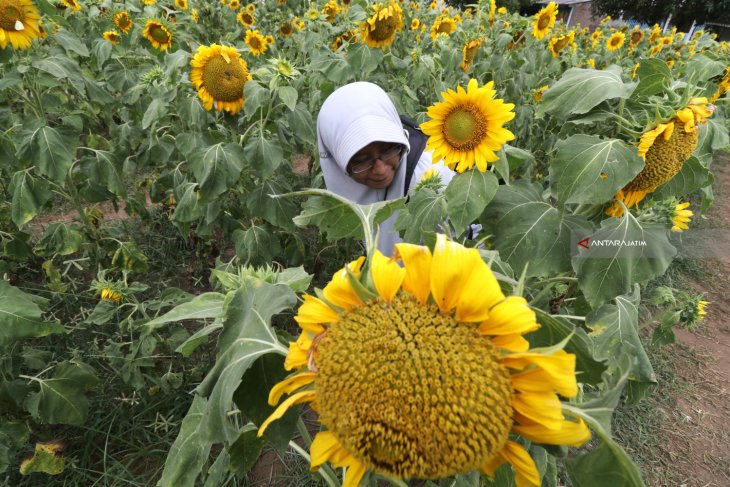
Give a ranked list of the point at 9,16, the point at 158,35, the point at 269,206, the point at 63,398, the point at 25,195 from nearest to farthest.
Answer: the point at 63,398
the point at 9,16
the point at 25,195
the point at 269,206
the point at 158,35

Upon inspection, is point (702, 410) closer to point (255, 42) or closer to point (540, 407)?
point (540, 407)

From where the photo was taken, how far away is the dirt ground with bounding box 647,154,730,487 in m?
2.21

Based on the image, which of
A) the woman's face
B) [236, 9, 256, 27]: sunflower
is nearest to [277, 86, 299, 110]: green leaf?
the woman's face

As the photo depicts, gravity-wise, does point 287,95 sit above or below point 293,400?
below

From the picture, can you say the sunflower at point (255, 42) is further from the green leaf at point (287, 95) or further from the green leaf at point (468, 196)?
the green leaf at point (468, 196)

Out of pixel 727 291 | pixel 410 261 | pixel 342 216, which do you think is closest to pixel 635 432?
pixel 727 291

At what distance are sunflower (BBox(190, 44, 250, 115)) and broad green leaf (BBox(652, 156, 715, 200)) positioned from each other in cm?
174

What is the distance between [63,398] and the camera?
1720mm

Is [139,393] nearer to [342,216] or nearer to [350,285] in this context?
[342,216]

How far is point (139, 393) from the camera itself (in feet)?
7.11

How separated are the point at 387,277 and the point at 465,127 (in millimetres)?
783

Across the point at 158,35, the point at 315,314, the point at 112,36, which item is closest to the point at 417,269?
the point at 315,314

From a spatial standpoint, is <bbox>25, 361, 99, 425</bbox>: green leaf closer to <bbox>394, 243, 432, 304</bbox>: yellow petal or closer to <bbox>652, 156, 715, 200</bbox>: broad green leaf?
<bbox>394, 243, 432, 304</bbox>: yellow petal

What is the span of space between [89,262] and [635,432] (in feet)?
11.4
